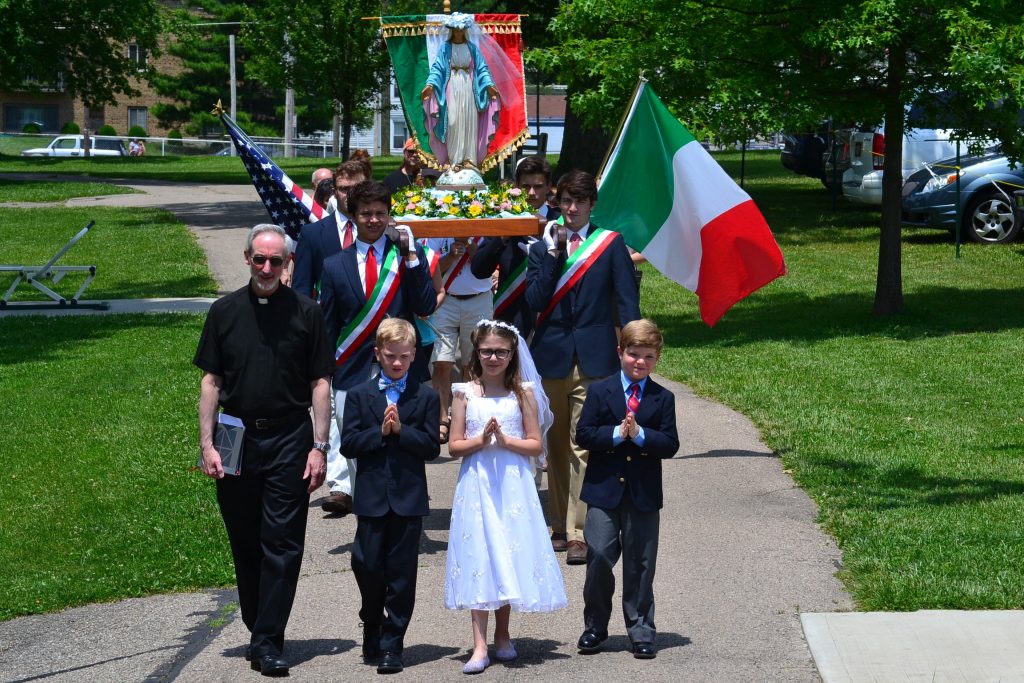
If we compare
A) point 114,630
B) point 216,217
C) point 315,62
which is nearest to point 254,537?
point 114,630

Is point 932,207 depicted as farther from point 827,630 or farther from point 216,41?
point 216,41

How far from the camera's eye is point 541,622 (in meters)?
6.87

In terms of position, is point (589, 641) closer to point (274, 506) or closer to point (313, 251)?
point (274, 506)

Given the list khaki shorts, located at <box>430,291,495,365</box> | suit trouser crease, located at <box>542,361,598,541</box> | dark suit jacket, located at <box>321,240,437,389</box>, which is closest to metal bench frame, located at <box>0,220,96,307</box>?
Answer: khaki shorts, located at <box>430,291,495,365</box>

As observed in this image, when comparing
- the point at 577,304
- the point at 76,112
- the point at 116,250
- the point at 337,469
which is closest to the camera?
the point at 577,304

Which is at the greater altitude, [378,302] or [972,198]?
[972,198]

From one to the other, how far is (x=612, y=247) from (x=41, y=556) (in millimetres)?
3644

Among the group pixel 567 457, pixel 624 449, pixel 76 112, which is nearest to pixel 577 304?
pixel 567 457

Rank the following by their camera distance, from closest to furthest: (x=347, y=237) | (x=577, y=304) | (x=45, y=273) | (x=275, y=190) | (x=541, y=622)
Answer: (x=541, y=622) → (x=577, y=304) → (x=347, y=237) → (x=275, y=190) → (x=45, y=273)

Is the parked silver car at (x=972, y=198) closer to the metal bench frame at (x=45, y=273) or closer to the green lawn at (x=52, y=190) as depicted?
the metal bench frame at (x=45, y=273)

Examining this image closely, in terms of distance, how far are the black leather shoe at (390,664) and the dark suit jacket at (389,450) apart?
1.96ft

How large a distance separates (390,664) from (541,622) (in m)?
0.99

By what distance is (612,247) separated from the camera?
7.87 m

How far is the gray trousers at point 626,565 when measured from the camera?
629 centimetres
